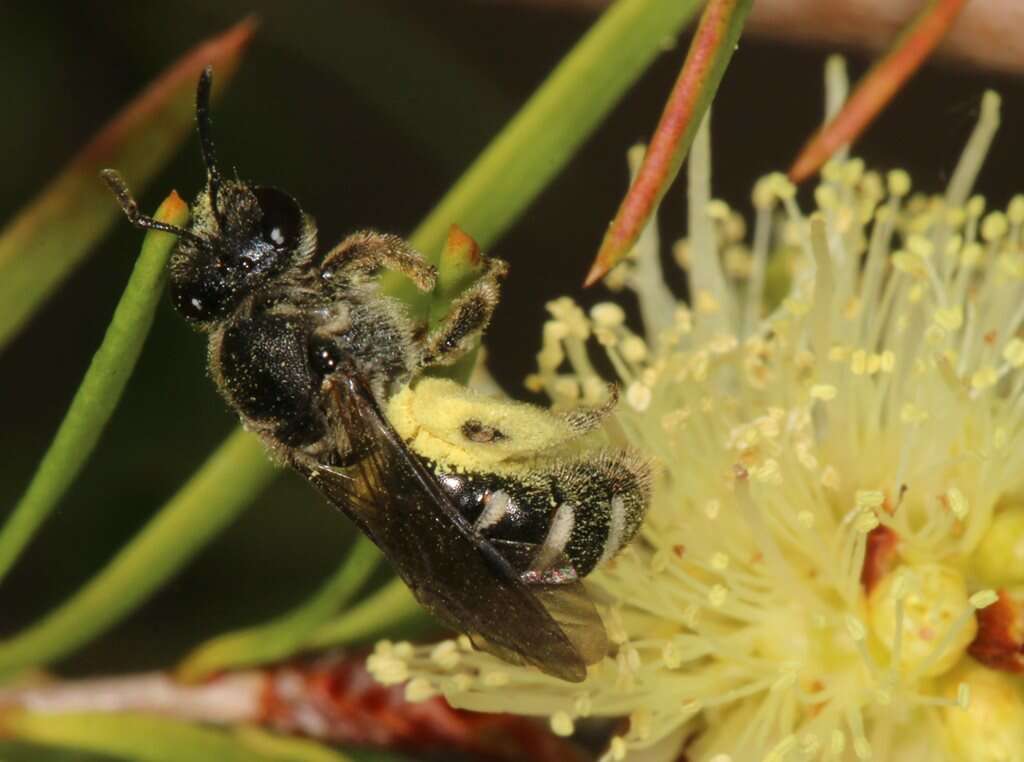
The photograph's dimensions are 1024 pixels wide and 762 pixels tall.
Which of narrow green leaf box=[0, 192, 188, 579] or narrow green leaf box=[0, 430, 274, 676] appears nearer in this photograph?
narrow green leaf box=[0, 192, 188, 579]

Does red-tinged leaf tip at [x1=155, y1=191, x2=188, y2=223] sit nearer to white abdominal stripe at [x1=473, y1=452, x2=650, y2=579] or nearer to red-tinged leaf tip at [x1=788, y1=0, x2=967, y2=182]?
white abdominal stripe at [x1=473, y1=452, x2=650, y2=579]

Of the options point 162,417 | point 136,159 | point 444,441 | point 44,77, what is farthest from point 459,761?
point 44,77

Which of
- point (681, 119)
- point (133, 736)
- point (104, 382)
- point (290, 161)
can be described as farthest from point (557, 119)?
point (290, 161)

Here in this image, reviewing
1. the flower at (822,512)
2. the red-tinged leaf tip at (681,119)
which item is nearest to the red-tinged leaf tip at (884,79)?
the flower at (822,512)

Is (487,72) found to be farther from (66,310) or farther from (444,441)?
(444,441)

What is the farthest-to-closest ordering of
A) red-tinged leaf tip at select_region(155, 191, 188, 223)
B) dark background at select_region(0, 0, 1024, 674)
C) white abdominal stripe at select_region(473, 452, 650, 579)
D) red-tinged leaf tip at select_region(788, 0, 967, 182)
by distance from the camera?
dark background at select_region(0, 0, 1024, 674), red-tinged leaf tip at select_region(788, 0, 967, 182), white abdominal stripe at select_region(473, 452, 650, 579), red-tinged leaf tip at select_region(155, 191, 188, 223)

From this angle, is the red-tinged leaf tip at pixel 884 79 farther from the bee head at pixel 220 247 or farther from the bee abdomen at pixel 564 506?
the bee head at pixel 220 247

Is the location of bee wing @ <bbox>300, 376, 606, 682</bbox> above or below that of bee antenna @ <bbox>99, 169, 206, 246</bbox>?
below

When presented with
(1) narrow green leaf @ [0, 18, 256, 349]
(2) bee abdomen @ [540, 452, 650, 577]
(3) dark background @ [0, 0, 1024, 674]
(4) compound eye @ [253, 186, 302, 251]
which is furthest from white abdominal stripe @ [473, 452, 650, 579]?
(3) dark background @ [0, 0, 1024, 674]
